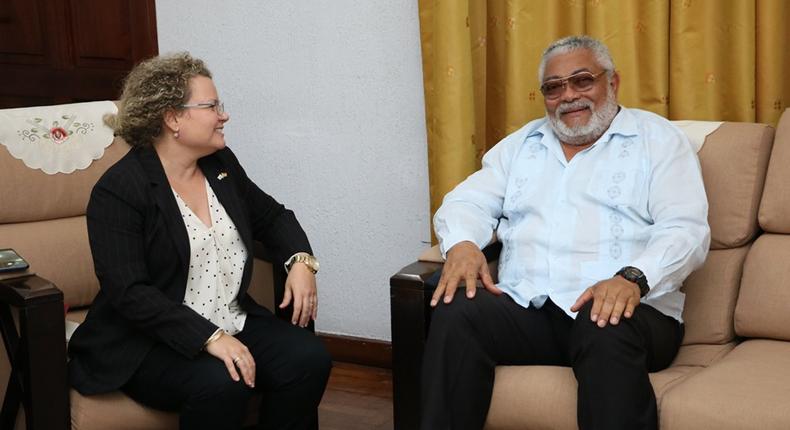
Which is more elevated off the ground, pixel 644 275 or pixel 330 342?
pixel 644 275

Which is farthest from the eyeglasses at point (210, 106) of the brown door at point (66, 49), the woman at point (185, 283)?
the brown door at point (66, 49)

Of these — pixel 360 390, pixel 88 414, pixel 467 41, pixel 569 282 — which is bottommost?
pixel 360 390

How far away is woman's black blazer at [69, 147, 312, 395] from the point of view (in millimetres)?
2178

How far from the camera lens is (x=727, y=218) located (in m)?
2.44

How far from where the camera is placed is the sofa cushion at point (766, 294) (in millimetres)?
2307

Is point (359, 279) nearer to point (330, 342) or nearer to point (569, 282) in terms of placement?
point (330, 342)

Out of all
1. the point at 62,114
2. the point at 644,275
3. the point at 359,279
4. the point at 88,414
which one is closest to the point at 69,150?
the point at 62,114

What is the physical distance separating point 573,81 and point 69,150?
4.60 feet

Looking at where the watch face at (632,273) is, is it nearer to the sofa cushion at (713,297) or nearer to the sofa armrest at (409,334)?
the sofa cushion at (713,297)

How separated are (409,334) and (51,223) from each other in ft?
3.59

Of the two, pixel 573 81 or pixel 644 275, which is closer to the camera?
pixel 644 275

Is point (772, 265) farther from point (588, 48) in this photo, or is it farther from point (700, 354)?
point (588, 48)

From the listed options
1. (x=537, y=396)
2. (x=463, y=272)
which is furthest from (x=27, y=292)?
(x=537, y=396)

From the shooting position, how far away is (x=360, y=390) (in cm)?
326
